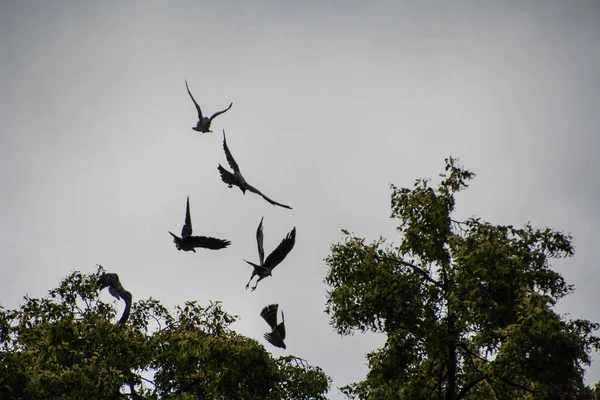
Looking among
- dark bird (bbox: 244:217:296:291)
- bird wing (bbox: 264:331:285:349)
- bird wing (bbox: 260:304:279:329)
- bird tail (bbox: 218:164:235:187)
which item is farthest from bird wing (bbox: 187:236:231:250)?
bird wing (bbox: 264:331:285:349)

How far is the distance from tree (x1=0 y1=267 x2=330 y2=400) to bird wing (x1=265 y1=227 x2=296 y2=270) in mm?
2796

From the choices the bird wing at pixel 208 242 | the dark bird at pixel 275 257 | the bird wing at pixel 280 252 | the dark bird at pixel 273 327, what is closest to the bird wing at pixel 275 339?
the dark bird at pixel 273 327

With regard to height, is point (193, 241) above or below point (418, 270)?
below

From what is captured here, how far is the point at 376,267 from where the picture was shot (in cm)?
1532

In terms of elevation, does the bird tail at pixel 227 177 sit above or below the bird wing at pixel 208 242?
above

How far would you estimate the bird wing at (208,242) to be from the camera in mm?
14398

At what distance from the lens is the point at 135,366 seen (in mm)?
16422

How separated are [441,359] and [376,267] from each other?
256 cm

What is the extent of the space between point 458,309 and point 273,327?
4417 mm

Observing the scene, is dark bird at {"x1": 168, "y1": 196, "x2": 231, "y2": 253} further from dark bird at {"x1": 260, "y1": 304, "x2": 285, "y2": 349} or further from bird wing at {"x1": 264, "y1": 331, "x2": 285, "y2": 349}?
bird wing at {"x1": 264, "y1": 331, "x2": 285, "y2": 349}

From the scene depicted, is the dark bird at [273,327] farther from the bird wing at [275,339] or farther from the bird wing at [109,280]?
the bird wing at [109,280]

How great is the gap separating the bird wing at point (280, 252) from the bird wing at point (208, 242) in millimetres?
1071

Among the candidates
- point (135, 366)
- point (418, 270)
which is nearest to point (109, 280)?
point (135, 366)

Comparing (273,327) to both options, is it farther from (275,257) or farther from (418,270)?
(418,270)
